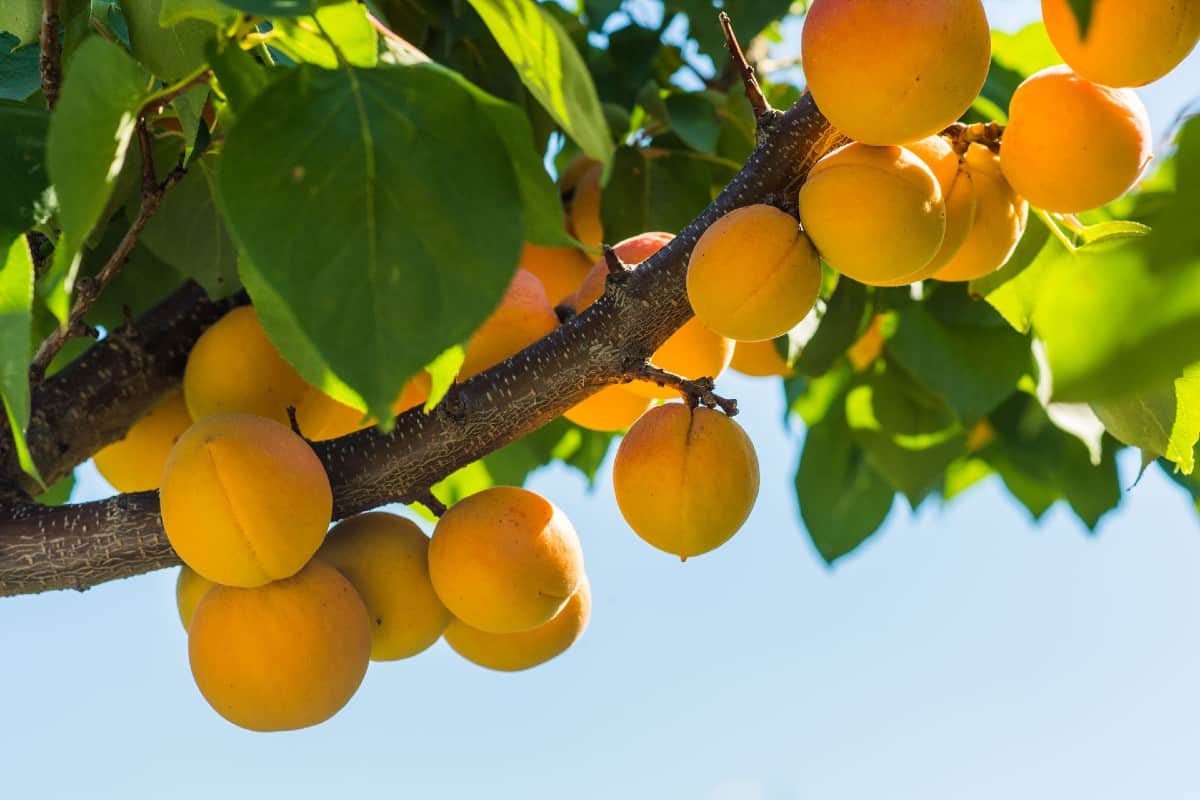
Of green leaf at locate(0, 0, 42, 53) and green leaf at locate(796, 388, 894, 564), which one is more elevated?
green leaf at locate(0, 0, 42, 53)

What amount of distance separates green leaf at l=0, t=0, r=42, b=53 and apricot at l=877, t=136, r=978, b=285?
2.21 feet

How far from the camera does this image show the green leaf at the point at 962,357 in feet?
5.11

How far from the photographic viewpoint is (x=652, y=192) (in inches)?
64.3

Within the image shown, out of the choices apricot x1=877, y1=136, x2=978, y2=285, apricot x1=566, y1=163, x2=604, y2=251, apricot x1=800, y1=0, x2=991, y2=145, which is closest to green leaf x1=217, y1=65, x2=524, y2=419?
apricot x1=800, y1=0, x2=991, y2=145

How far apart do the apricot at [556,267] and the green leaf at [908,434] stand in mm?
520

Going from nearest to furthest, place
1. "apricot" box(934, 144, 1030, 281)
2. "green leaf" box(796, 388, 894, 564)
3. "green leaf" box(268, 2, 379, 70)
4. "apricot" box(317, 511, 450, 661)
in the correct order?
"green leaf" box(268, 2, 379, 70) < "apricot" box(934, 144, 1030, 281) < "apricot" box(317, 511, 450, 661) < "green leaf" box(796, 388, 894, 564)

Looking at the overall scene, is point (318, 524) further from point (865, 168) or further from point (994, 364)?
point (994, 364)

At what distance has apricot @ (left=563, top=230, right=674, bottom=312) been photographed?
3.78 ft

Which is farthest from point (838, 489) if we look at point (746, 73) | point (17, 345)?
point (17, 345)

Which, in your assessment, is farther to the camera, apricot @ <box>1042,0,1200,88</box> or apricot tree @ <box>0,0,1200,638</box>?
apricot @ <box>1042,0,1200,88</box>

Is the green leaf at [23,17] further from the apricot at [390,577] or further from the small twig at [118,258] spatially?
the apricot at [390,577]

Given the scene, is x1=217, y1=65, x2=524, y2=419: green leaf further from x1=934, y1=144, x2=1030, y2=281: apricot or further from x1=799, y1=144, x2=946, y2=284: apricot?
x1=934, y1=144, x2=1030, y2=281: apricot

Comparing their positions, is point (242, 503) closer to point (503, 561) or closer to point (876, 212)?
point (503, 561)

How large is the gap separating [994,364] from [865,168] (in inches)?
30.6
